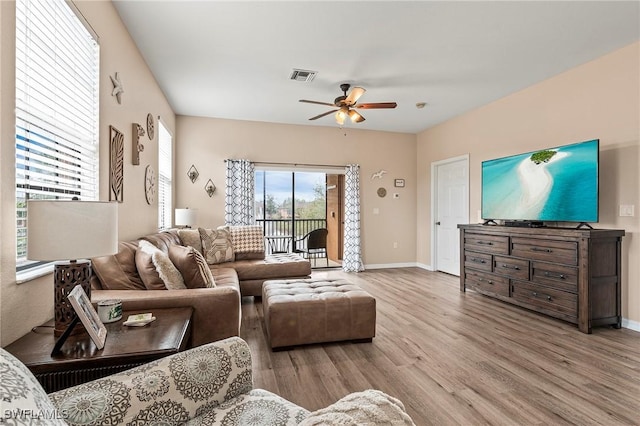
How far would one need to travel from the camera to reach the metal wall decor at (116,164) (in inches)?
97.0

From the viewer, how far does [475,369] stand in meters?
2.27

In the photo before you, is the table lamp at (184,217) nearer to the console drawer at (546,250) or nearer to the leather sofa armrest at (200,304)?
the leather sofa armrest at (200,304)

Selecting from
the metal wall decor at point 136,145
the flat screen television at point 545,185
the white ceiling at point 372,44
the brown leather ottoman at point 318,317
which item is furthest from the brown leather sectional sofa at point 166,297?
the flat screen television at point 545,185

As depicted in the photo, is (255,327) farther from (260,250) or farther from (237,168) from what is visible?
(237,168)

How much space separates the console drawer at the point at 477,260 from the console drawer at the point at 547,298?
43 centimetres

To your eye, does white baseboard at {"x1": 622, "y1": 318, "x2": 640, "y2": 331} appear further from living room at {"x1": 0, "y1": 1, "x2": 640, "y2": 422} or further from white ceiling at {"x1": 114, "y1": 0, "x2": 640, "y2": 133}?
white ceiling at {"x1": 114, "y1": 0, "x2": 640, "y2": 133}

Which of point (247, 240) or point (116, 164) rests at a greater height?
point (116, 164)

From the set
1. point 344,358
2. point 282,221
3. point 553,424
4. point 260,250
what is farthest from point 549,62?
point 282,221

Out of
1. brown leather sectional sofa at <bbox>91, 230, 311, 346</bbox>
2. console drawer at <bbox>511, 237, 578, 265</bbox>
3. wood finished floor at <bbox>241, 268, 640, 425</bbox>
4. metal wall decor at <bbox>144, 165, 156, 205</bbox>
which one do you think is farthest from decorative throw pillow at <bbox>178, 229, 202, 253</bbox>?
console drawer at <bbox>511, 237, 578, 265</bbox>

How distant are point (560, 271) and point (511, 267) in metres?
0.57

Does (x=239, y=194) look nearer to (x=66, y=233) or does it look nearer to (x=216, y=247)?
(x=216, y=247)

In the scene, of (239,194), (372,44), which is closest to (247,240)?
(239,194)

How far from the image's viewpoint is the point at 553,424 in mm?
1686

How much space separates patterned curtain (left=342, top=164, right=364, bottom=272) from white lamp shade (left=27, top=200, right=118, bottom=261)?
16.4ft
